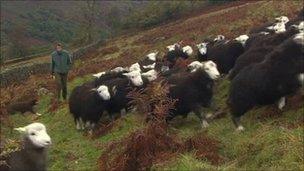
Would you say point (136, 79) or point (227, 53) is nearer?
point (136, 79)

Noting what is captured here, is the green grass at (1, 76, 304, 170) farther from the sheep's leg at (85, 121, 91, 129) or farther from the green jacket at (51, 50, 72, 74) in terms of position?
the green jacket at (51, 50, 72, 74)

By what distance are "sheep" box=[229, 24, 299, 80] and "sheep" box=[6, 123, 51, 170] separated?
304 inches

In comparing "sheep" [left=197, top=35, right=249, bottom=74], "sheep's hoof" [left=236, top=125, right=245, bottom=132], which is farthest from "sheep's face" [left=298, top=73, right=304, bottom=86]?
"sheep" [left=197, top=35, right=249, bottom=74]

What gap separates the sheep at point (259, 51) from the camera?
15.2 meters

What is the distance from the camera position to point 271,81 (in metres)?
12.6

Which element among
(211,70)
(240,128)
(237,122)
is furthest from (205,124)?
(211,70)

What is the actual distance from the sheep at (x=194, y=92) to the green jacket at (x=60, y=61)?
8.50 m

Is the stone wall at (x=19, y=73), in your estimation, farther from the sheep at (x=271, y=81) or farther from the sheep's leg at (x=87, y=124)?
the sheep at (x=271, y=81)

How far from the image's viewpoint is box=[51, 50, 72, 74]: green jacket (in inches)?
873

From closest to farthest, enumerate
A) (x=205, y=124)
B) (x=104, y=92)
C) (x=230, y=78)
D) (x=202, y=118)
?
(x=205, y=124)
(x=202, y=118)
(x=230, y=78)
(x=104, y=92)

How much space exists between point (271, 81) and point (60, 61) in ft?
37.7

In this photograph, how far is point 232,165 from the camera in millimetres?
10086

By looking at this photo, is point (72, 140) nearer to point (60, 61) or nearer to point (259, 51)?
point (259, 51)

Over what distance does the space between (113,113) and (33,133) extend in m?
8.84
